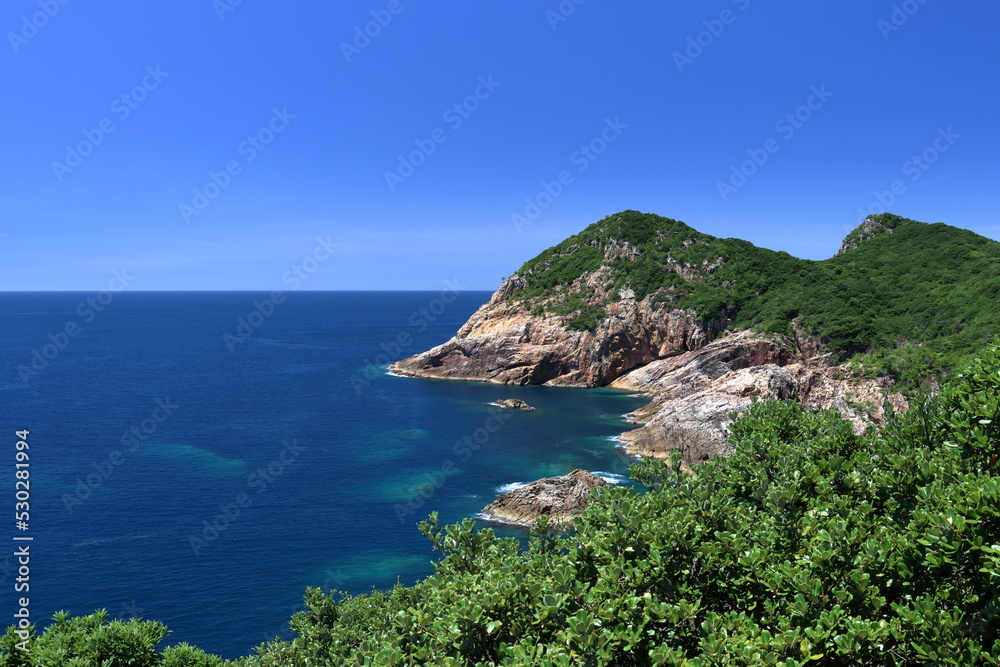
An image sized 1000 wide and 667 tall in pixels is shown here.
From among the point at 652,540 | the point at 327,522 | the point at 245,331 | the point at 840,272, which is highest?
the point at 840,272

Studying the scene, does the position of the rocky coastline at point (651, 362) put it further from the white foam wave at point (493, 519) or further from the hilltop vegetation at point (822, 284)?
the white foam wave at point (493, 519)

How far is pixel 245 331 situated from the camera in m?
189

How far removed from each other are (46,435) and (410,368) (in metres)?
57.4

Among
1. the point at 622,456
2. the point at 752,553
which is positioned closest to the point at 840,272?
the point at 622,456

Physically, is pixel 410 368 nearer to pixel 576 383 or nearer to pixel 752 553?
pixel 576 383
